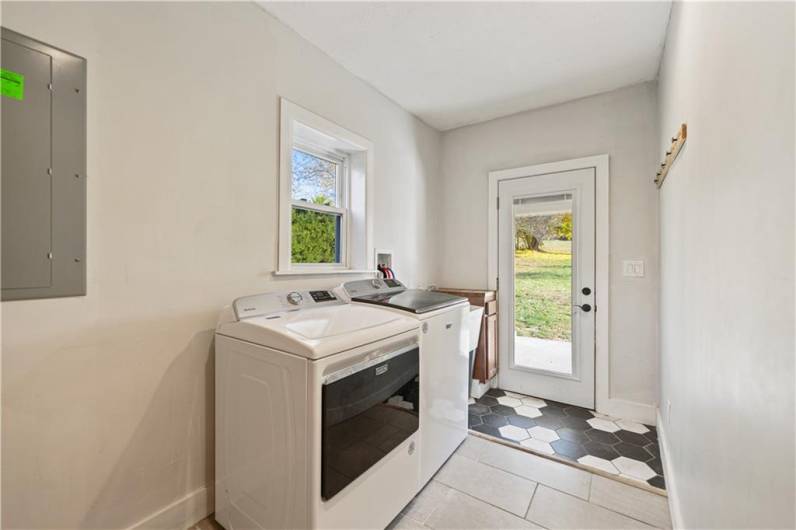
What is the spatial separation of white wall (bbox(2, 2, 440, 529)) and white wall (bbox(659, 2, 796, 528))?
1852mm

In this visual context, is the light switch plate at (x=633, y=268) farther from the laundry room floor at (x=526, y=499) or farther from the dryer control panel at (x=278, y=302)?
the dryer control panel at (x=278, y=302)

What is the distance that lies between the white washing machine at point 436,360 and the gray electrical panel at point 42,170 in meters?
1.21

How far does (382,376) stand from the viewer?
4.70 feet

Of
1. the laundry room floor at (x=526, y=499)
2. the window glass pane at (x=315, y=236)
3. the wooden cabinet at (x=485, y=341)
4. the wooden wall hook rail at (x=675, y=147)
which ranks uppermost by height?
the wooden wall hook rail at (x=675, y=147)

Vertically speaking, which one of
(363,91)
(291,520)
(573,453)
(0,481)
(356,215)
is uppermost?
(363,91)

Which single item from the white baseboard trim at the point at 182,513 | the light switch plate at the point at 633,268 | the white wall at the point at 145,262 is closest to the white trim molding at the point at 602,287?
the light switch plate at the point at 633,268

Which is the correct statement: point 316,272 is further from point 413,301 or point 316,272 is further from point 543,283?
point 543,283

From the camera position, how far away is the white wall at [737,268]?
0.57m

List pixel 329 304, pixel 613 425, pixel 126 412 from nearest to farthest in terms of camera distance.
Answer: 1. pixel 126 412
2. pixel 329 304
3. pixel 613 425

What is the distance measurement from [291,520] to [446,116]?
313 centimetres

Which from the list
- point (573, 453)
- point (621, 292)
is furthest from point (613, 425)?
point (621, 292)

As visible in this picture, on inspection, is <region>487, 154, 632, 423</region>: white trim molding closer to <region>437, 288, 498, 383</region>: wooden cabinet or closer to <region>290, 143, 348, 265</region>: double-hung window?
<region>437, 288, 498, 383</region>: wooden cabinet

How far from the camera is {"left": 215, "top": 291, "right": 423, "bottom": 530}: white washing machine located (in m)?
1.19

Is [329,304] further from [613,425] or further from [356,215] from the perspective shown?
[613,425]
